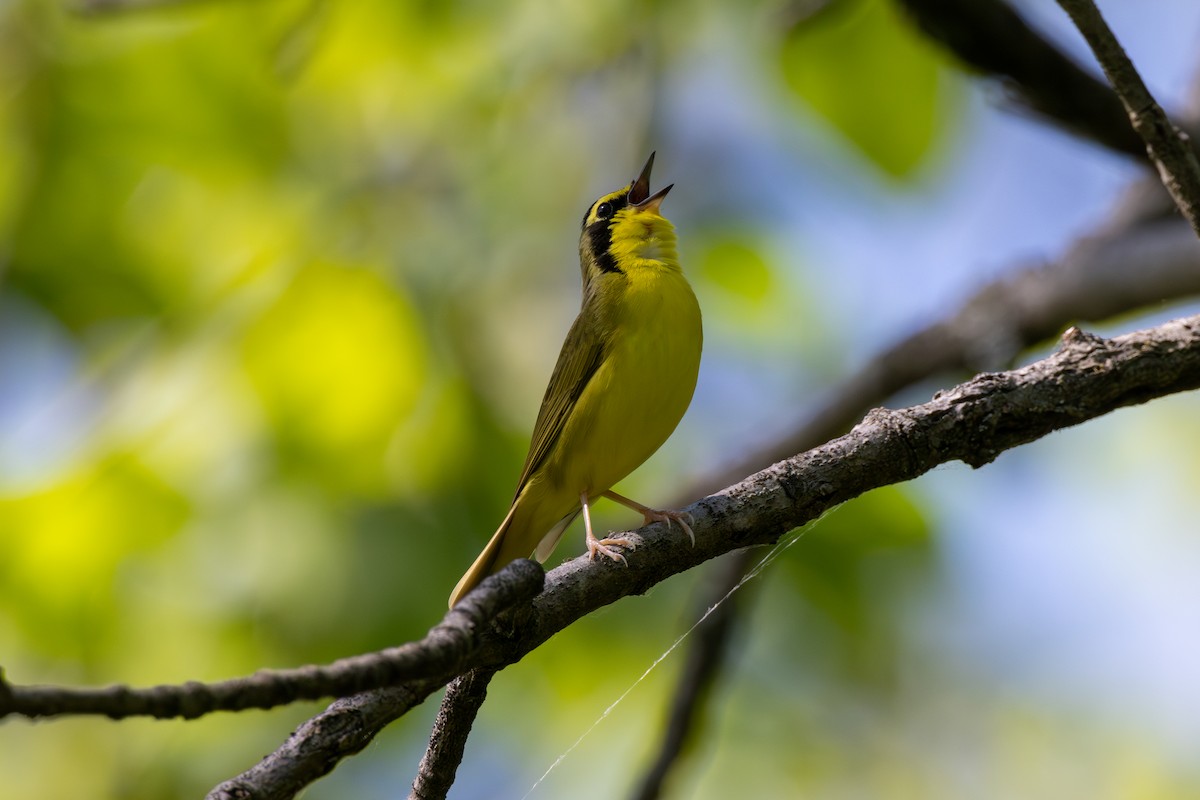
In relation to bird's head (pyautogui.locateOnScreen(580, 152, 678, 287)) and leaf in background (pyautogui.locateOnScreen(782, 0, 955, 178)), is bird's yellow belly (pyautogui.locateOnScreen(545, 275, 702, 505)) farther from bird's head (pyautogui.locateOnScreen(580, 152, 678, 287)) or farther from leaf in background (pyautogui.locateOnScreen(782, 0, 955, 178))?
leaf in background (pyautogui.locateOnScreen(782, 0, 955, 178))

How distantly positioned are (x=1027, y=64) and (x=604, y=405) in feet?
6.94

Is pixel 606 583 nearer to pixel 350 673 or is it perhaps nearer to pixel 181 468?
pixel 350 673

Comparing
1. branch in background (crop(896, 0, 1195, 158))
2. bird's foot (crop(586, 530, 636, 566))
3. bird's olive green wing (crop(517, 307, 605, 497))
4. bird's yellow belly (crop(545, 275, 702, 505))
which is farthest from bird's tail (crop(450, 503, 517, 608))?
branch in background (crop(896, 0, 1195, 158))

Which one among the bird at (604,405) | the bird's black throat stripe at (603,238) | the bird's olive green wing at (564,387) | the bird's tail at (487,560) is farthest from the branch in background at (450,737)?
the bird's black throat stripe at (603,238)

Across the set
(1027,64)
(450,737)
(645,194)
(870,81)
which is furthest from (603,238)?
(450,737)

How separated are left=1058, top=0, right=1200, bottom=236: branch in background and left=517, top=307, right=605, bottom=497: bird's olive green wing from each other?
85.7 inches

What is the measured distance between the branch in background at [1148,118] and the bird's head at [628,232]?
7.67 feet

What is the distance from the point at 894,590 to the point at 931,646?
1.83 m

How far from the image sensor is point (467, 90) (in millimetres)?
5426

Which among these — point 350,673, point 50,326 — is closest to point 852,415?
point 50,326

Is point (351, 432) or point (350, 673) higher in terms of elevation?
point (350, 673)

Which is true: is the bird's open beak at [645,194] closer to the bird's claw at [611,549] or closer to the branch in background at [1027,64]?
the branch in background at [1027,64]

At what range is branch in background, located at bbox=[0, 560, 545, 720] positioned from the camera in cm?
160

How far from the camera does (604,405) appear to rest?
4273 millimetres
